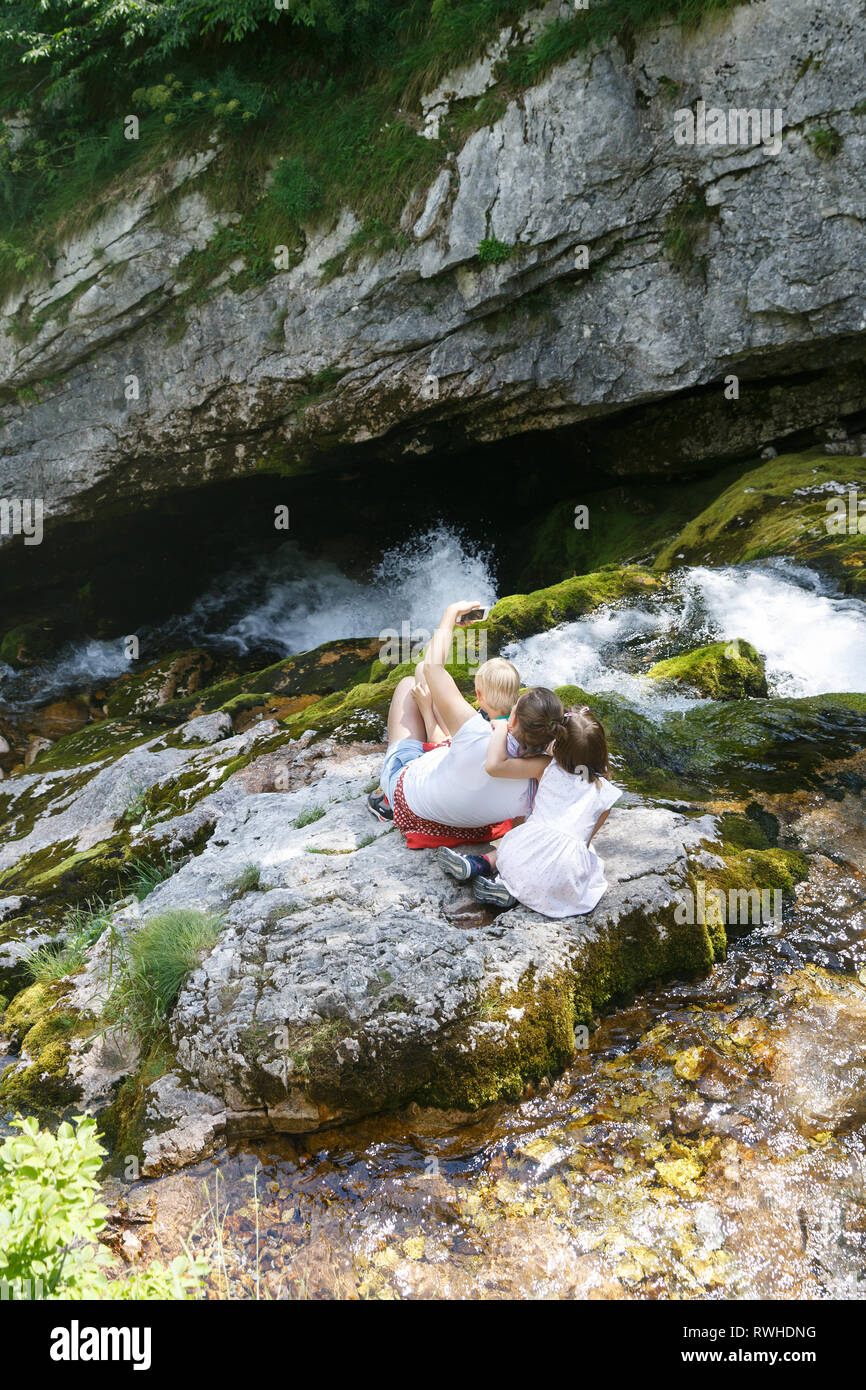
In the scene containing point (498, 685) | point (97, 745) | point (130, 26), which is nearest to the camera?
point (498, 685)

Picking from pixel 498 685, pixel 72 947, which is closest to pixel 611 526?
pixel 498 685

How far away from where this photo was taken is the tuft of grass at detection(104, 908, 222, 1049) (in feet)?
12.4

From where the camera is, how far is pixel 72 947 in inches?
190

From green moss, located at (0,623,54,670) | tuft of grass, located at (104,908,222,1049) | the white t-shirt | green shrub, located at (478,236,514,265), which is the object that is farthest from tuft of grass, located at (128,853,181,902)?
green moss, located at (0,623,54,670)

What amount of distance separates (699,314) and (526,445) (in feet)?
11.0

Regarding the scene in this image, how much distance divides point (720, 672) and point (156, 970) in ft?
15.7

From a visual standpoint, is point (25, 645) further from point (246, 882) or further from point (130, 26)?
point (246, 882)

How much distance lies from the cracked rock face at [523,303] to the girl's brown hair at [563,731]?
7326 millimetres

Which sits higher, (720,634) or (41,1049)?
(720,634)

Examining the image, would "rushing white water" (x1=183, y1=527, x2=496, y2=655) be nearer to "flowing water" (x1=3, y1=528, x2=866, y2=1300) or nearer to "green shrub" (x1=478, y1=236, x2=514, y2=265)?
"green shrub" (x1=478, y1=236, x2=514, y2=265)

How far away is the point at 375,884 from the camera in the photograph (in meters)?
4.14

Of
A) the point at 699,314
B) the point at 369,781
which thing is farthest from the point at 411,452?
the point at 369,781

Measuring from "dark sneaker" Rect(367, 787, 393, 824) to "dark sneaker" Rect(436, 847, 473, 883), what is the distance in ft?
2.50

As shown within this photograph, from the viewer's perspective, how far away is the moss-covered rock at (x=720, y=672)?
21.5 ft
